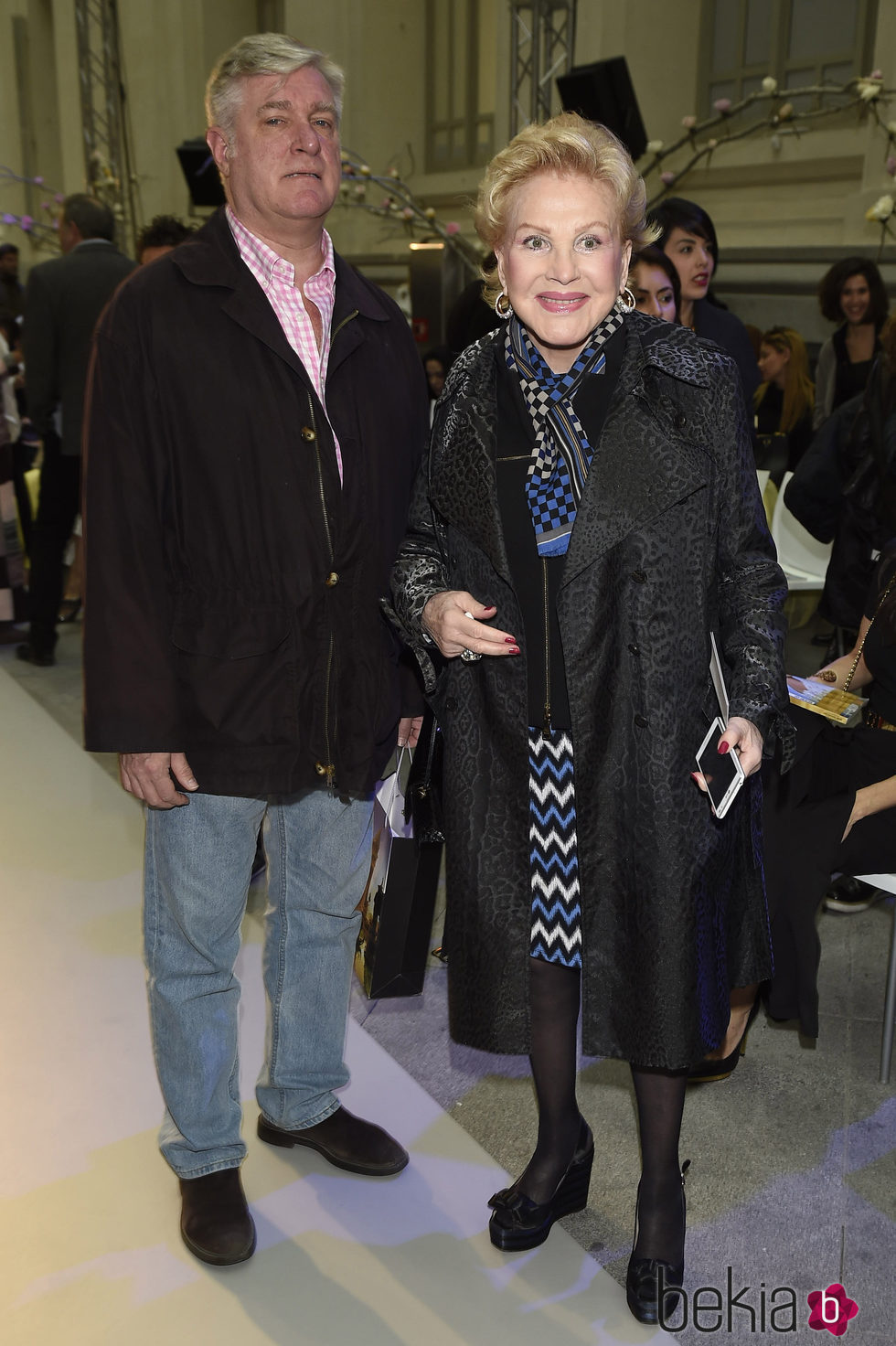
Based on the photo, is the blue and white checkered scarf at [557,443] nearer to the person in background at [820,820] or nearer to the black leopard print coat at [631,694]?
the black leopard print coat at [631,694]

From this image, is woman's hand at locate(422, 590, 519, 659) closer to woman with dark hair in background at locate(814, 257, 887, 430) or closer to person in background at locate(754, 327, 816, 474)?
woman with dark hair in background at locate(814, 257, 887, 430)

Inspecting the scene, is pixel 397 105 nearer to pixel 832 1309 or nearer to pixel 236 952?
pixel 236 952

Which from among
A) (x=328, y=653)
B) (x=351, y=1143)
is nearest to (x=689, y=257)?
(x=328, y=653)

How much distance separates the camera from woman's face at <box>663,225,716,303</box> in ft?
12.5

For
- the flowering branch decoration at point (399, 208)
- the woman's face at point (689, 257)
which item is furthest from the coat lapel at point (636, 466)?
the flowering branch decoration at point (399, 208)

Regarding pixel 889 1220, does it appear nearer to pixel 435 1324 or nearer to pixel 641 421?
pixel 435 1324

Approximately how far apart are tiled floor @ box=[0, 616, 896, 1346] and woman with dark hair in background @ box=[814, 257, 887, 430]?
3471 mm

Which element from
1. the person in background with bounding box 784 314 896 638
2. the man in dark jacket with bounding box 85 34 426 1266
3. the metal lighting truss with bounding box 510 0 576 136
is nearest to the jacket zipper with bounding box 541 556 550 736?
the man in dark jacket with bounding box 85 34 426 1266

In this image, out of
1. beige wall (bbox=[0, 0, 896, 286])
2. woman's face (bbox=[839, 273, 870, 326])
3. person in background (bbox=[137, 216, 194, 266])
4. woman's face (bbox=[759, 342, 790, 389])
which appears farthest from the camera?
beige wall (bbox=[0, 0, 896, 286])

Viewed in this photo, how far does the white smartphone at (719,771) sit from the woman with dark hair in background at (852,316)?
4.23 metres

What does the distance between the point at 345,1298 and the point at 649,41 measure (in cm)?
925

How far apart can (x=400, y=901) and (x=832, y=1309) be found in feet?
3.13

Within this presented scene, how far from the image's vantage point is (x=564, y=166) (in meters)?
1.66

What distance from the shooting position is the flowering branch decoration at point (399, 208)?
9328 mm
